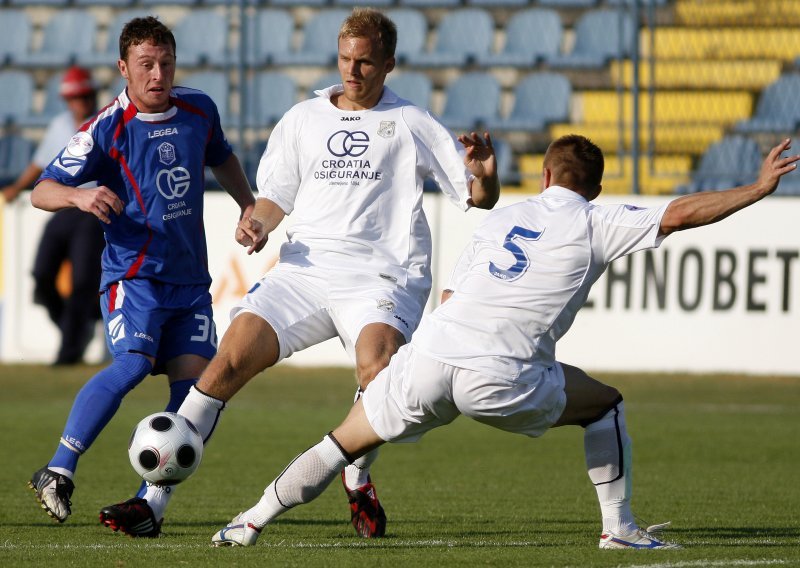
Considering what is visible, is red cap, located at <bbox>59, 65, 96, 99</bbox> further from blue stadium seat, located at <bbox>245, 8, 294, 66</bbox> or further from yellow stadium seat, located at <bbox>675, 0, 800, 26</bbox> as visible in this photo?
yellow stadium seat, located at <bbox>675, 0, 800, 26</bbox>

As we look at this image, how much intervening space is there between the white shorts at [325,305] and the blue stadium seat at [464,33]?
37.2 feet

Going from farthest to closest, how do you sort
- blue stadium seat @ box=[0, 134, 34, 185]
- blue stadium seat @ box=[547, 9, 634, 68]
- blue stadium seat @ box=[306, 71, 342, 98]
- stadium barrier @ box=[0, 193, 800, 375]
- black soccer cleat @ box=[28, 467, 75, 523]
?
blue stadium seat @ box=[547, 9, 634, 68] → blue stadium seat @ box=[0, 134, 34, 185] → blue stadium seat @ box=[306, 71, 342, 98] → stadium barrier @ box=[0, 193, 800, 375] → black soccer cleat @ box=[28, 467, 75, 523]

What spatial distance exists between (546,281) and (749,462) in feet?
12.5

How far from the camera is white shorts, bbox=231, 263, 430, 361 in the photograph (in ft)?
19.8

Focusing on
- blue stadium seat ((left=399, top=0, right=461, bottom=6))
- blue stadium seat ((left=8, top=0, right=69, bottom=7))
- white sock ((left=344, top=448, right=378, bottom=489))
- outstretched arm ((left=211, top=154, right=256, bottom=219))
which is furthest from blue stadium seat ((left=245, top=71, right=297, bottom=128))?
white sock ((left=344, top=448, right=378, bottom=489))

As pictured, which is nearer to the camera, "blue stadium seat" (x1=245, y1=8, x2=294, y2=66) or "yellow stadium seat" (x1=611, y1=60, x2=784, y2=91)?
"yellow stadium seat" (x1=611, y1=60, x2=784, y2=91)

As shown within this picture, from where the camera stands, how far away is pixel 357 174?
6297 mm

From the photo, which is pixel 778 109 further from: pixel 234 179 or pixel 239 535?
pixel 239 535

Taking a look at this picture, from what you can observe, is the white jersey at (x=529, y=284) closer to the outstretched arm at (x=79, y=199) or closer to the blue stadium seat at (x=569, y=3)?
the outstretched arm at (x=79, y=199)

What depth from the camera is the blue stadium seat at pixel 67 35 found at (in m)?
18.4

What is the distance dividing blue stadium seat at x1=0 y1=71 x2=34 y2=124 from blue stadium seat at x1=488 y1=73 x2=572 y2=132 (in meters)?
6.13

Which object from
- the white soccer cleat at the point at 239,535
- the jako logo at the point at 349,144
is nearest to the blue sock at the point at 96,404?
the white soccer cleat at the point at 239,535

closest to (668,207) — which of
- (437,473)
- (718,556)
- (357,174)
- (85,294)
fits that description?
(718,556)

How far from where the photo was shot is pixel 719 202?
197 inches
